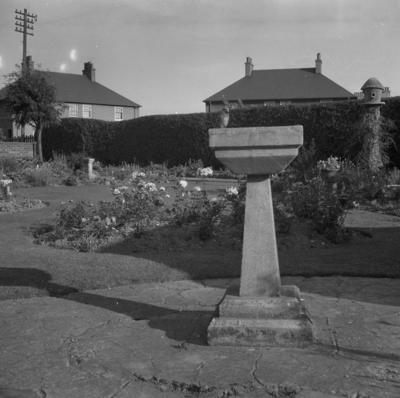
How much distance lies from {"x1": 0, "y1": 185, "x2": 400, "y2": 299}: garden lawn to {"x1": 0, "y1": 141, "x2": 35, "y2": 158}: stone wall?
14486mm

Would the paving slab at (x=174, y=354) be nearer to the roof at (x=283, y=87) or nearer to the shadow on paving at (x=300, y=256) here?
the shadow on paving at (x=300, y=256)

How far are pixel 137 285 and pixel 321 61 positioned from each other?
44.1m

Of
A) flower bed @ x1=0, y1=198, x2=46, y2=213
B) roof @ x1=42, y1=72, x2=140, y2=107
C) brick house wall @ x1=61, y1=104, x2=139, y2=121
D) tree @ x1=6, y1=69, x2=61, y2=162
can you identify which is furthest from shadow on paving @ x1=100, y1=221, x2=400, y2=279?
brick house wall @ x1=61, y1=104, x2=139, y2=121

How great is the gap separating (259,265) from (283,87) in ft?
143

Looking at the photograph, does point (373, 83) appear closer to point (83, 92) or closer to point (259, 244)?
point (259, 244)

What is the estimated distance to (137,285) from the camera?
199 inches

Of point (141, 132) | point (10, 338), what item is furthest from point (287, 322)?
point (141, 132)

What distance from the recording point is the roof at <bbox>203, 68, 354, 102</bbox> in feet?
145

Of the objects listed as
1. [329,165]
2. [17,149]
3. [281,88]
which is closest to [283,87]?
[281,88]

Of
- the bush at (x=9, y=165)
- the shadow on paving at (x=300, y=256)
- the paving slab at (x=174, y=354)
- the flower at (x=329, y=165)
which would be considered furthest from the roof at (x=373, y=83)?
the bush at (x=9, y=165)

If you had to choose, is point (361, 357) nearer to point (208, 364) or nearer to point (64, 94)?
point (208, 364)

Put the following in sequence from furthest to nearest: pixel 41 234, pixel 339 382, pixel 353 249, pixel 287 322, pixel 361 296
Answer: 1. pixel 41 234
2. pixel 353 249
3. pixel 361 296
4. pixel 287 322
5. pixel 339 382

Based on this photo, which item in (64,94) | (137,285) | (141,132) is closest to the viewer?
(137,285)

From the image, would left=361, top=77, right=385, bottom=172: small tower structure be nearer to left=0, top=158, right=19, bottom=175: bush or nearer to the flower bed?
the flower bed
